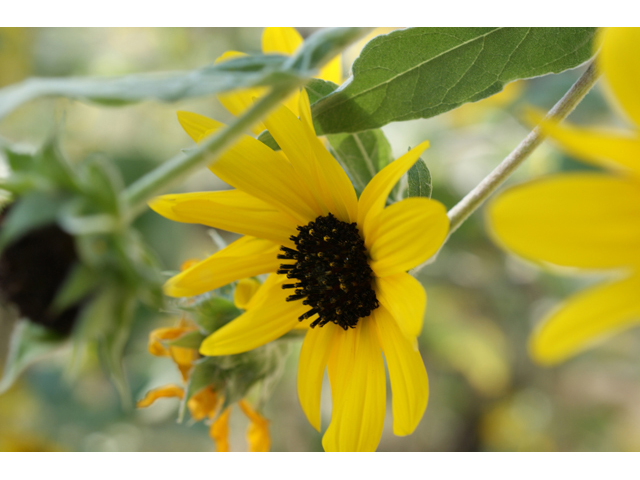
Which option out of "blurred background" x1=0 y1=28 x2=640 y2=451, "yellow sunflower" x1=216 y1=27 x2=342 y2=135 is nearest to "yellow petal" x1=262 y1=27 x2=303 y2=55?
"yellow sunflower" x1=216 y1=27 x2=342 y2=135

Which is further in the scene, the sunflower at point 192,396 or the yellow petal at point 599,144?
the sunflower at point 192,396

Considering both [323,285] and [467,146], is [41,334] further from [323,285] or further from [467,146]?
[467,146]

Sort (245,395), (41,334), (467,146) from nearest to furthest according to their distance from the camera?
(41,334) < (245,395) < (467,146)

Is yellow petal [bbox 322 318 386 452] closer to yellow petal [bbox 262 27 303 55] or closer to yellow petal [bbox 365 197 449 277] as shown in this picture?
yellow petal [bbox 365 197 449 277]


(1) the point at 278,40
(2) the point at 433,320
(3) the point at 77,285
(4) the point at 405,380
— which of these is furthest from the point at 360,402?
(2) the point at 433,320

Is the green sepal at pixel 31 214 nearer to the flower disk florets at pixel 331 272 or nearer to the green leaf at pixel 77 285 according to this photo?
the green leaf at pixel 77 285

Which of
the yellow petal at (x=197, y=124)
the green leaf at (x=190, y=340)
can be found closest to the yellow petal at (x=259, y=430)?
the green leaf at (x=190, y=340)

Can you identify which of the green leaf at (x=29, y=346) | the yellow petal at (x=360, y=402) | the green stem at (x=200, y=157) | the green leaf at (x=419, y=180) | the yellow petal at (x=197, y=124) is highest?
the green stem at (x=200, y=157)
